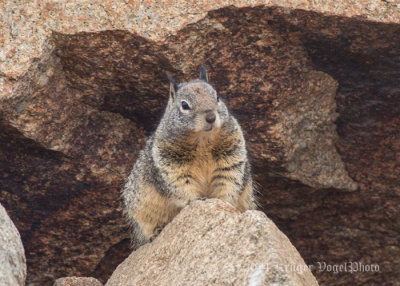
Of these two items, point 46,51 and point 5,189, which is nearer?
point 46,51

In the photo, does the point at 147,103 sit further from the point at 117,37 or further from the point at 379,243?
the point at 379,243

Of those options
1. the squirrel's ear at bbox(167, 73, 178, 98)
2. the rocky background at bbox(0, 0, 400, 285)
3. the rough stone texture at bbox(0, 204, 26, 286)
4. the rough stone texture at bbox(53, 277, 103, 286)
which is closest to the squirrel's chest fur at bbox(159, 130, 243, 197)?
the squirrel's ear at bbox(167, 73, 178, 98)

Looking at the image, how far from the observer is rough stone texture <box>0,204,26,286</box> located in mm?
5258

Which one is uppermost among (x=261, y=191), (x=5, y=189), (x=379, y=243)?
(x=5, y=189)

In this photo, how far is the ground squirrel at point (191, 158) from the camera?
21.9 ft

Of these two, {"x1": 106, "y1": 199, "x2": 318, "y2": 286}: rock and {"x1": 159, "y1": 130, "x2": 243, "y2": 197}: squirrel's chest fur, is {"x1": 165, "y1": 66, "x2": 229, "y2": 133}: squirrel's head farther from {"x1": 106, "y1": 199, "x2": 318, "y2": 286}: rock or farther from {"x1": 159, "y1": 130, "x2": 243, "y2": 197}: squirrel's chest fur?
{"x1": 106, "y1": 199, "x2": 318, "y2": 286}: rock

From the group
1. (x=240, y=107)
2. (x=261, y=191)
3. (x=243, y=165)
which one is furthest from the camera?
(x=261, y=191)

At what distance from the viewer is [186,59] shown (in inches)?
287

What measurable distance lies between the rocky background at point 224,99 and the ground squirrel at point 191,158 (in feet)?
2.18

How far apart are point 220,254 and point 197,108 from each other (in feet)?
6.33

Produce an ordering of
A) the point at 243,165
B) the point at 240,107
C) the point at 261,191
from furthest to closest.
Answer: the point at 261,191
the point at 240,107
the point at 243,165

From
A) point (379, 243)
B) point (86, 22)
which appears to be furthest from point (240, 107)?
point (379, 243)

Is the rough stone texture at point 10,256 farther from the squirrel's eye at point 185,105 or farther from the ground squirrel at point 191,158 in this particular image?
the squirrel's eye at point 185,105

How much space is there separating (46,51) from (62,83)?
49 centimetres
